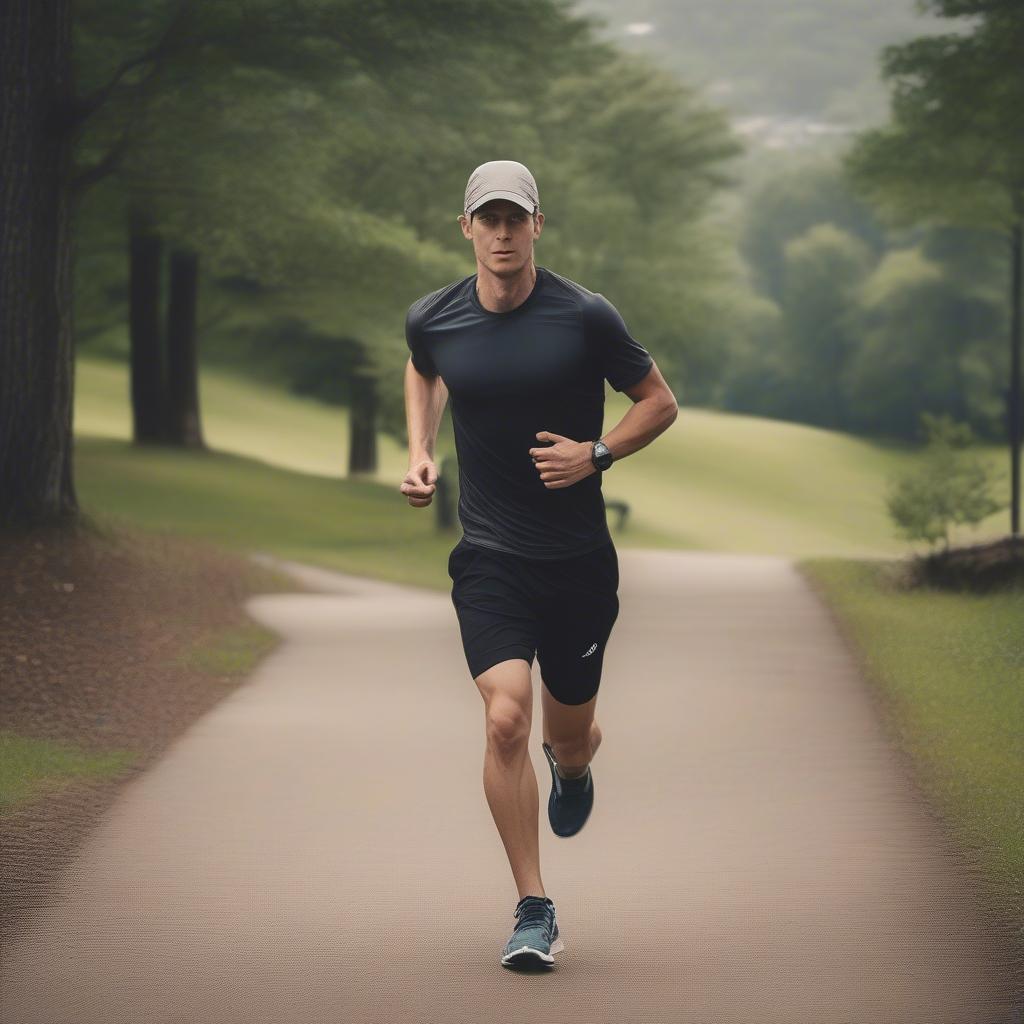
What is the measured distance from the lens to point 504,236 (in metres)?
5.60

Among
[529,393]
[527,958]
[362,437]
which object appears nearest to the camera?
[527,958]

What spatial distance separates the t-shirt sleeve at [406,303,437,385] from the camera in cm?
596

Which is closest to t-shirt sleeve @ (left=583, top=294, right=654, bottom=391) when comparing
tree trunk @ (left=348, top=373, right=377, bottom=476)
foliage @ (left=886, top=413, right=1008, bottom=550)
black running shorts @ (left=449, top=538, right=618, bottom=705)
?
black running shorts @ (left=449, top=538, right=618, bottom=705)

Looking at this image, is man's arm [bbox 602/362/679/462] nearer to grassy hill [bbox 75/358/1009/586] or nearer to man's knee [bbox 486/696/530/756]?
grassy hill [bbox 75/358/1009/586]

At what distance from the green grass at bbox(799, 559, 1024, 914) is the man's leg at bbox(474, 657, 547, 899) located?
180cm

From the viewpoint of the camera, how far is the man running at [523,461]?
18.3 feet

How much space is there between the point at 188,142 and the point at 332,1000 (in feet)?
49.8

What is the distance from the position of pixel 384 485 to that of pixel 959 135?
17831mm

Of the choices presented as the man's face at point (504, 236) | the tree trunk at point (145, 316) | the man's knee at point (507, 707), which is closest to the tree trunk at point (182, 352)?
the tree trunk at point (145, 316)

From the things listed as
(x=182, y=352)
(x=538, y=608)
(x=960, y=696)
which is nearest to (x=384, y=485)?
(x=182, y=352)

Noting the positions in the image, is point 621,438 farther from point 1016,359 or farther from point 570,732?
point 1016,359

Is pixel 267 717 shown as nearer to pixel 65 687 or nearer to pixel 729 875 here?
pixel 65 687

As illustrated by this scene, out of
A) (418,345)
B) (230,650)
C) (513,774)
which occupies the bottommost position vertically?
(513,774)

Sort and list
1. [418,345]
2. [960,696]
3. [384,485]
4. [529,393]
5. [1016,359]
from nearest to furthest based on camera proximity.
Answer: [529,393]
[418,345]
[960,696]
[1016,359]
[384,485]
